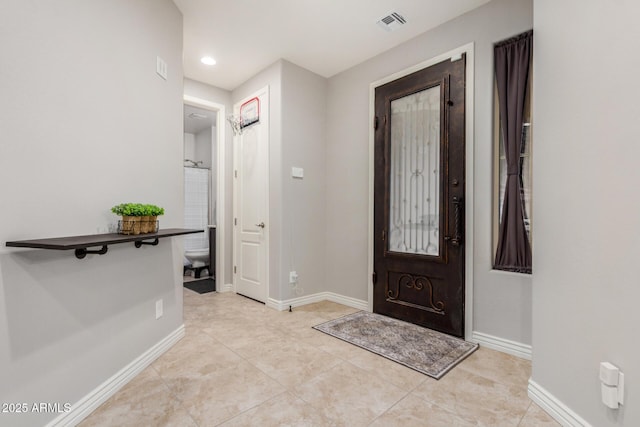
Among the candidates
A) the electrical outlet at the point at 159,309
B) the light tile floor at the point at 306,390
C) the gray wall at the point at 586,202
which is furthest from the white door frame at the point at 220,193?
the gray wall at the point at 586,202

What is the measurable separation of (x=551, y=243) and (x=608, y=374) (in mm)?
621

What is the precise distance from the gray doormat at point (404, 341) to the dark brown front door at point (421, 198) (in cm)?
14

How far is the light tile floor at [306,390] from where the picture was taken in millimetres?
1554

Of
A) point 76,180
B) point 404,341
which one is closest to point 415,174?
point 404,341

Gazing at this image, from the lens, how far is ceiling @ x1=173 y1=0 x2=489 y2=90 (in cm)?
248

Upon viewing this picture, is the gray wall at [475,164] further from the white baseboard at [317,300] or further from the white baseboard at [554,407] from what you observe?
the white baseboard at [554,407]

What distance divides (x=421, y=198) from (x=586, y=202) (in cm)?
150

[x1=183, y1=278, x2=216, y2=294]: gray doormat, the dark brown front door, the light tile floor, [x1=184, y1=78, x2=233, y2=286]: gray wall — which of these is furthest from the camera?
[x1=183, y1=278, x2=216, y2=294]: gray doormat

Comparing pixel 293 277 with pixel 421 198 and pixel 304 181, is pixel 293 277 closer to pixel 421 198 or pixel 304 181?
pixel 304 181

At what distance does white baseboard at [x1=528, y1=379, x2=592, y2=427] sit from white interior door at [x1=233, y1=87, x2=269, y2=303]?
2573 millimetres

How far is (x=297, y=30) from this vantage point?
9.32ft

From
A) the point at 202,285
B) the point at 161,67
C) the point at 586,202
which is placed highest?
the point at 161,67

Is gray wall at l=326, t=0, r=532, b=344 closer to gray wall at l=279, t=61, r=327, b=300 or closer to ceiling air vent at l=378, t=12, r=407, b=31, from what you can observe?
gray wall at l=279, t=61, r=327, b=300

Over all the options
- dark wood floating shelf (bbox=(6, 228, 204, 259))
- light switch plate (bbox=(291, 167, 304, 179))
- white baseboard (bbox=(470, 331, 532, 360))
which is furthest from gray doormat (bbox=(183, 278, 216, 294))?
white baseboard (bbox=(470, 331, 532, 360))
